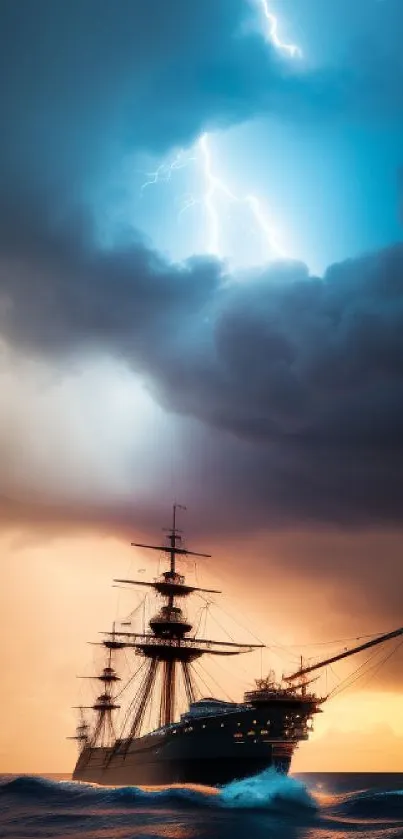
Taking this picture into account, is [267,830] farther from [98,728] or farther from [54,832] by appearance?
[98,728]

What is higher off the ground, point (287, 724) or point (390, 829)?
point (287, 724)

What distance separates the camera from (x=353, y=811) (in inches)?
2982

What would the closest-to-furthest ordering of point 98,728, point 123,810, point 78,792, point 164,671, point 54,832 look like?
point 54,832
point 123,810
point 78,792
point 164,671
point 98,728

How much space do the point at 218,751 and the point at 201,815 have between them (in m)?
12.3

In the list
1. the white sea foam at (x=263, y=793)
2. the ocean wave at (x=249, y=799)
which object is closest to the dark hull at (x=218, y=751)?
the white sea foam at (x=263, y=793)

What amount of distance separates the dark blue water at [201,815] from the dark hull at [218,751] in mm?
1258

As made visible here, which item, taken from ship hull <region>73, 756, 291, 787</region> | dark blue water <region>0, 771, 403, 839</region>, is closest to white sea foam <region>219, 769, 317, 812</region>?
dark blue water <region>0, 771, 403, 839</region>

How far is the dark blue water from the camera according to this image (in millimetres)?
50406

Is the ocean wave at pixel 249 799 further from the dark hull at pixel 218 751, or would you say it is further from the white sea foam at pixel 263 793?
the dark hull at pixel 218 751

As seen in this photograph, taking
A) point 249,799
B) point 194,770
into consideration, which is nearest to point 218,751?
point 194,770

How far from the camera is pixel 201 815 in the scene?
5925 cm

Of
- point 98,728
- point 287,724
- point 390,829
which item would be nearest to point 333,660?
point 287,724

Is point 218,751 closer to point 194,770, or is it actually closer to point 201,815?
point 194,770

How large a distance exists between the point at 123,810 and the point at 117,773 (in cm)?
3154
